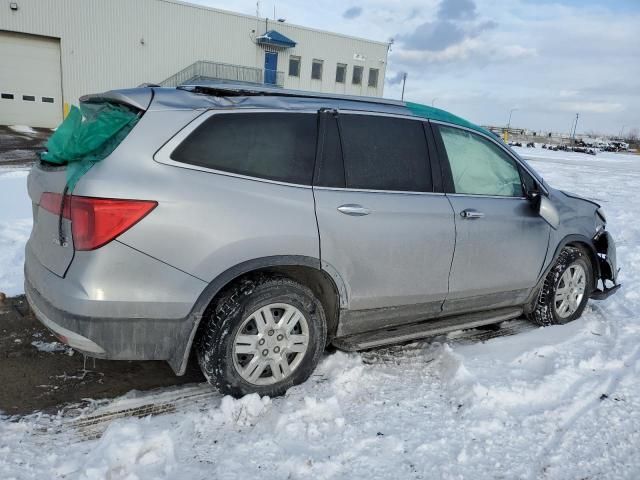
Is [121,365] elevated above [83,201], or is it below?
below

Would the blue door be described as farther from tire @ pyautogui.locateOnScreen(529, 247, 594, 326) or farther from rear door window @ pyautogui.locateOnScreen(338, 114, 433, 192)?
rear door window @ pyautogui.locateOnScreen(338, 114, 433, 192)

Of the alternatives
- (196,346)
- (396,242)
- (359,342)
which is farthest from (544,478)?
(196,346)

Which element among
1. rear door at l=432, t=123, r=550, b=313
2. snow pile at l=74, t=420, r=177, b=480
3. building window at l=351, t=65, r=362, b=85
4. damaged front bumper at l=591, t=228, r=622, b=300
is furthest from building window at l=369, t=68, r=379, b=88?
snow pile at l=74, t=420, r=177, b=480

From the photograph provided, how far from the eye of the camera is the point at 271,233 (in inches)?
113

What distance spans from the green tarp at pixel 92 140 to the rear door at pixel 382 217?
1157 millimetres

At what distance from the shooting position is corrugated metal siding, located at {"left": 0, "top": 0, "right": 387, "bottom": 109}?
26359 mm

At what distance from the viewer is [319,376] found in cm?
340

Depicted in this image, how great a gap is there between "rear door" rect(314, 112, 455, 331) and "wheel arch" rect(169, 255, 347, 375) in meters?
0.08

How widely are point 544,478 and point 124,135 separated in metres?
2.78

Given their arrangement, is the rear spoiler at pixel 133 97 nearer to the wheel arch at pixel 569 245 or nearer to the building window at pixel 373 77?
the wheel arch at pixel 569 245

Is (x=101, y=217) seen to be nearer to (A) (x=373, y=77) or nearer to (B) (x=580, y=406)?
(B) (x=580, y=406)

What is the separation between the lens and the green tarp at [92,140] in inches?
105

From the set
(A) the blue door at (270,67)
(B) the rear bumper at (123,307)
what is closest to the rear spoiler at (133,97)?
(B) the rear bumper at (123,307)

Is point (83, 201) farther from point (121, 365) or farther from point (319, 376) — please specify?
point (319, 376)
